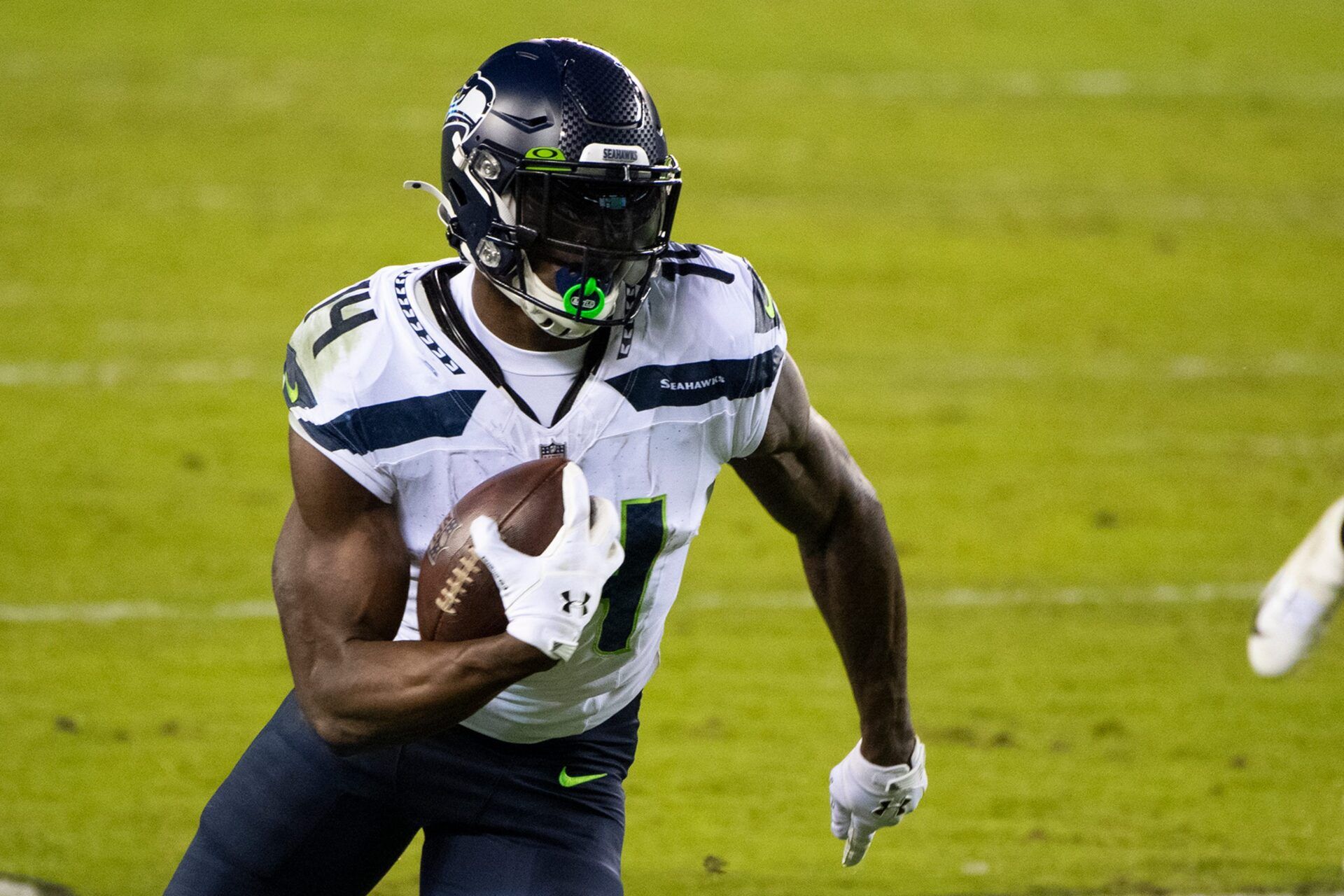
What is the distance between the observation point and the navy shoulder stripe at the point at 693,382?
277 centimetres

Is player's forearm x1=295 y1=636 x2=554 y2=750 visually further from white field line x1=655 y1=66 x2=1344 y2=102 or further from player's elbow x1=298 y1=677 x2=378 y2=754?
white field line x1=655 y1=66 x2=1344 y2=102

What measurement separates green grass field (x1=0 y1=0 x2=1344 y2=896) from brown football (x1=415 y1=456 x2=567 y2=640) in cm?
193

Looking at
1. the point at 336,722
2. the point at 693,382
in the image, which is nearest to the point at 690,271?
the point at 693,382

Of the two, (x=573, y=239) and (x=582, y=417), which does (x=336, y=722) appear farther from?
(x=573, y=239)

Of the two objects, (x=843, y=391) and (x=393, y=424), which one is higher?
(x=393, y=424)

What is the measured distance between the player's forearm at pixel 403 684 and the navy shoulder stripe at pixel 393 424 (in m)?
0.31

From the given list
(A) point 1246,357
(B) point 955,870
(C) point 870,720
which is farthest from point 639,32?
(C) point 870,720

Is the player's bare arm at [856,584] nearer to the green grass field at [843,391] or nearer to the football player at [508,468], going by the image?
the football player at [508,468]

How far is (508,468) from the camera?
2.68 meters

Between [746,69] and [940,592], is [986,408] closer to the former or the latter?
[940,592]

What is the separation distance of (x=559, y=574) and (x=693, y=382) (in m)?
0.51

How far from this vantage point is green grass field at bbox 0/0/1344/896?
15.6 ft

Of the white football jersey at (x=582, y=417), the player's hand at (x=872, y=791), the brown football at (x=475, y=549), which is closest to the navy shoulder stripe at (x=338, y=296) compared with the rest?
the white football jersey at (x=582, y=417)

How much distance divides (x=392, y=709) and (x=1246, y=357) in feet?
21.5
